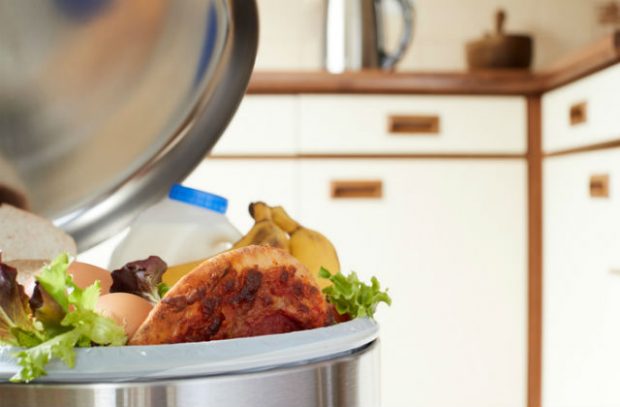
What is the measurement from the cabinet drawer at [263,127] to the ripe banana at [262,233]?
108 centimetres

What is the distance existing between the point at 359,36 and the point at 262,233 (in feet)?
4.26

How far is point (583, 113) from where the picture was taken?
4.71 feet

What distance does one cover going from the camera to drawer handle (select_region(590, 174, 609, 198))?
4.42 feet

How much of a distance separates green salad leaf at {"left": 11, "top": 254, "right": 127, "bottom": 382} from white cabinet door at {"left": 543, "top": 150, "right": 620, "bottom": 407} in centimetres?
113

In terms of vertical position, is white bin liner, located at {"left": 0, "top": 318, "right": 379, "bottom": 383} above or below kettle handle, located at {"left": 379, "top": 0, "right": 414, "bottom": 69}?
below

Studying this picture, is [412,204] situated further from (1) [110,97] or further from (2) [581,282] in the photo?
(1) [110,97]

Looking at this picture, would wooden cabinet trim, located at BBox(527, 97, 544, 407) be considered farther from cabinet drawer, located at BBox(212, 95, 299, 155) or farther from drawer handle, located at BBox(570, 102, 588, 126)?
cabinet drawer, located at BBox(212, 95, 299, 155)

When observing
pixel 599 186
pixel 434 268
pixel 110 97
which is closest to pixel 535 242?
pixel 434 268

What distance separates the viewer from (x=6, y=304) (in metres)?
0.31

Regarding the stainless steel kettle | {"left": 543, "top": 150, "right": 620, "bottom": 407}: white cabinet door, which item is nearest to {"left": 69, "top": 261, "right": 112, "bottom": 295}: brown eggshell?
{"left": 543, "top": 150, "right": 620, "bottom": 407}: white cabinet door

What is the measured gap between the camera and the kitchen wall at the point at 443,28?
2123mm

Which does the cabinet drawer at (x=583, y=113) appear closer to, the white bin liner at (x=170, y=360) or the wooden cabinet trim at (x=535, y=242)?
the wooden cabinet trim at (x=535, y=242)

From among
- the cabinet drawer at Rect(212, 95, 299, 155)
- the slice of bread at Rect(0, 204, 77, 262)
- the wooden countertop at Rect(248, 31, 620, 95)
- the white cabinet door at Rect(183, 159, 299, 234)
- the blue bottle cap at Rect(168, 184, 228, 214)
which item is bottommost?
the slice of bread at Rect(0, 204, 77, 262)

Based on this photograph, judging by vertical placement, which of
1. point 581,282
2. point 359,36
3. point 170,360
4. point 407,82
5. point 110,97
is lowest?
point 581,282
